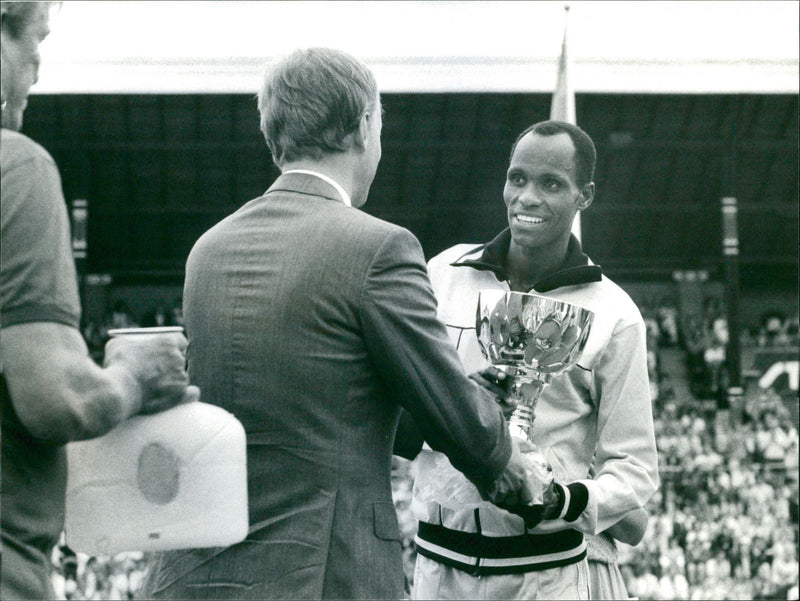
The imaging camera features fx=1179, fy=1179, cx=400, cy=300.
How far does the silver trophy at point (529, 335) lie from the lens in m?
2.35

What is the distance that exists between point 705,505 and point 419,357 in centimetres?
1542

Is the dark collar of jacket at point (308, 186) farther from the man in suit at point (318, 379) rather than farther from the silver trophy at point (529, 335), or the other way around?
the silver trophy at point (529, 335)

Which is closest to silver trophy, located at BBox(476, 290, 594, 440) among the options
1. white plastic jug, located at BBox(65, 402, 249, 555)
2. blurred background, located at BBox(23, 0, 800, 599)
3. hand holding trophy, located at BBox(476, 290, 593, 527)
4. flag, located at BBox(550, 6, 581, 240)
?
hand holding trophy, located at BBox(476, 290, 593, 527)

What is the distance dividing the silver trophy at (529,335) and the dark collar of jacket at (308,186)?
53 centimetres

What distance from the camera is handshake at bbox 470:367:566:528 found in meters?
2.12

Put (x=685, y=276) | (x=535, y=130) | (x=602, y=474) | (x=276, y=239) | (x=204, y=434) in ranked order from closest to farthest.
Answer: (x=204, y=434)
(x=276, y=239)
(x=602, y=474)
(x=535, y=130)
(x=685, y=276)

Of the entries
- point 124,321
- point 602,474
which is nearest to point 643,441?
point 602,474

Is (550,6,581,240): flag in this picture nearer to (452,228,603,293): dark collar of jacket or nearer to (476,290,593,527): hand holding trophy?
(452,228,603,293): dark collar of jacket

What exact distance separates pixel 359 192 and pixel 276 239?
0.23m

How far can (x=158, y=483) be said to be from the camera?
1.66 metres

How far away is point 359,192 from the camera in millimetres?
2074

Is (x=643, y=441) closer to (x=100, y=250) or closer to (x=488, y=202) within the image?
(x=488, y=202)

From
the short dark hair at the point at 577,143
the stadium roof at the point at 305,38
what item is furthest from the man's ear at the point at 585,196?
the stadium roof at the point at 305,38

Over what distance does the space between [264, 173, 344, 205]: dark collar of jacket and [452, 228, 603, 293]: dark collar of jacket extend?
769 mm
